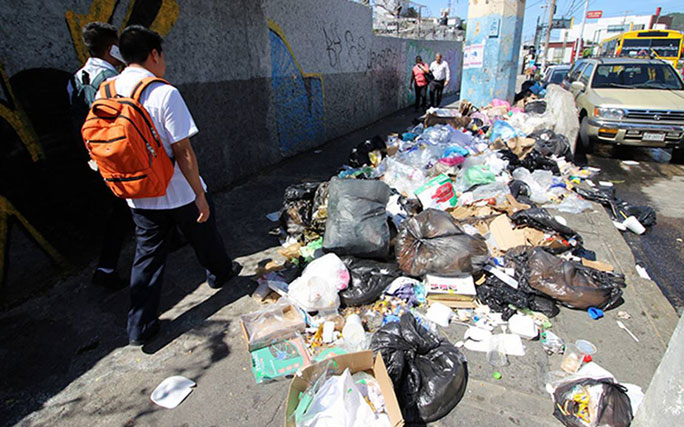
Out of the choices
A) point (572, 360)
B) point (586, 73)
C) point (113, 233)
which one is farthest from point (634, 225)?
point (113, 233)

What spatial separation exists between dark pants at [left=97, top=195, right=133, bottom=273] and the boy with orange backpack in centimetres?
62

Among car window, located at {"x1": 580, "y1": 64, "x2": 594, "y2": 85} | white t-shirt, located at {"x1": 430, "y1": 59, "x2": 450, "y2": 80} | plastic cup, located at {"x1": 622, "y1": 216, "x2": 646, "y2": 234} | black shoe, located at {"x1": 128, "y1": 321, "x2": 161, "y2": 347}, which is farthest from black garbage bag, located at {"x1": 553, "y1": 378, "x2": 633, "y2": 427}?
white t-shirt, located at {"x1": 430, "y1": 59, "x2": 450, "y2": 80}

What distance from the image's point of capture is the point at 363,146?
5.55 metres

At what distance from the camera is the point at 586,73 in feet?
24.9

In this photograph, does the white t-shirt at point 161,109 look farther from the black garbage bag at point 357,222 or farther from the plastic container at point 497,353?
the plastic container at point 497,353

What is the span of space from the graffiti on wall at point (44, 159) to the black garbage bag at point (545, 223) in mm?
3948

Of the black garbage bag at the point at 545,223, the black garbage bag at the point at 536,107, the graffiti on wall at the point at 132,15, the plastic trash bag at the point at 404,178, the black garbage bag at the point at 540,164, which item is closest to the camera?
the graffiti on wall at the point at 132,15

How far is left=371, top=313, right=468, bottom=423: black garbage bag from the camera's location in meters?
1.88

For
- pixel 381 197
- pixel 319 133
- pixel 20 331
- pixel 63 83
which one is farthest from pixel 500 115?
pixel 20 331

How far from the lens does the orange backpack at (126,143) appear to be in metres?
1.85

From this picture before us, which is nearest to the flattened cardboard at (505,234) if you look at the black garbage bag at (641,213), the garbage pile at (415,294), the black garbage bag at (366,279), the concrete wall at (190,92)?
the garbage pile at (415,294)

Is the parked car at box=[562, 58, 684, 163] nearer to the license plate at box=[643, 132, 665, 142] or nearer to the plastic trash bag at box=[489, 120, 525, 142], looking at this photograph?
the license plate at box=[643, 132, 665, 142]

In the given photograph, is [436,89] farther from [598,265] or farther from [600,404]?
[600,404]

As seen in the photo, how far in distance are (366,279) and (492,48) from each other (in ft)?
28.4
